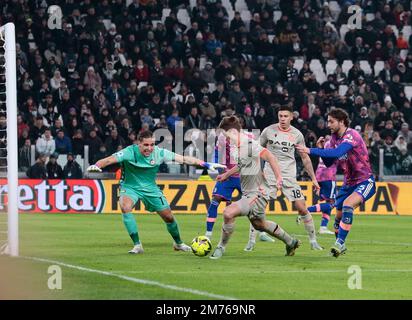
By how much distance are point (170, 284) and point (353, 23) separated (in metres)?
27.4

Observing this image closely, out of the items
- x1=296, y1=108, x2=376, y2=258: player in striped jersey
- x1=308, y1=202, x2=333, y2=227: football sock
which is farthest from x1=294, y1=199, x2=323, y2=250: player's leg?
x1=308, y1=202, x2=333, y2=227: football sock

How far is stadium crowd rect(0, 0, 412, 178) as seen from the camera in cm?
3128

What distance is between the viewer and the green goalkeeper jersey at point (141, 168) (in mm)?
16734

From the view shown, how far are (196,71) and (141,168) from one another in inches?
702

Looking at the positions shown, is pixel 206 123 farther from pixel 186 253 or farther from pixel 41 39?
pixel 186 253

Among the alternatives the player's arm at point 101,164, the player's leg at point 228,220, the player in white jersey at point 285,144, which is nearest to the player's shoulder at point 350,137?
the player in white jersey at point 285,144

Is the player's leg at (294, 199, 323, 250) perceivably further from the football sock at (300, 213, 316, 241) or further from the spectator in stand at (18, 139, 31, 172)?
the spectator in stand at (18, 139, 31, 172)

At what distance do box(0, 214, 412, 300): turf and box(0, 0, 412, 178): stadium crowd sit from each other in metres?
8.42

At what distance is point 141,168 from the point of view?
55.1ft

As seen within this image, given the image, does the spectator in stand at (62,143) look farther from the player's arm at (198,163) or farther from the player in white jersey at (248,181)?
the player in white jersey at (248,181)

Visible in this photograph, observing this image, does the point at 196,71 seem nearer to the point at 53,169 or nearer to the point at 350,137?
the point at 53,169

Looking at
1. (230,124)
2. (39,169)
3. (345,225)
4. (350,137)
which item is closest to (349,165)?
(350,137)

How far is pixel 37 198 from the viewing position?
2958cm
